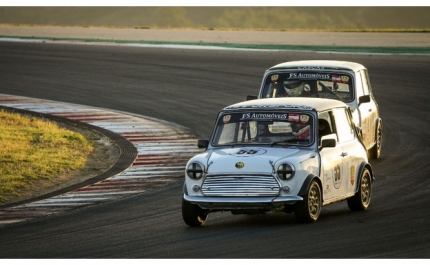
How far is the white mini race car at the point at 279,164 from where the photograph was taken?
42.9ft

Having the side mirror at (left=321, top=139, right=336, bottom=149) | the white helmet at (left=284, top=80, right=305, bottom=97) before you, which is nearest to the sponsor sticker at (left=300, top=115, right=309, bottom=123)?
the side mirror at (left=321, top=139, right=336, bottom=149)

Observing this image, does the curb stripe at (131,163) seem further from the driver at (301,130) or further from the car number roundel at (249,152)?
the driver at (301,130)

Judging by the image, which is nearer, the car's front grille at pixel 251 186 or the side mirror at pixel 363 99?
the car's front grille at pixel 251 186

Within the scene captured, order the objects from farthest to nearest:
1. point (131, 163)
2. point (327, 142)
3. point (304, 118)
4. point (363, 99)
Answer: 1. point (131, 163)
2. point (363, 99)
3. point (304, 118)
4. point (327, 142)

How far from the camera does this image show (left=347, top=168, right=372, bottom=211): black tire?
14575 millimetres

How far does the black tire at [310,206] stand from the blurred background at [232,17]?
53.8 meters

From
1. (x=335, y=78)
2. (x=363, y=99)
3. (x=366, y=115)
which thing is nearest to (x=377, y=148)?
(x=366, y=115)

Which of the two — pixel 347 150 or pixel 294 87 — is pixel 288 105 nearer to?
pixel 347 150

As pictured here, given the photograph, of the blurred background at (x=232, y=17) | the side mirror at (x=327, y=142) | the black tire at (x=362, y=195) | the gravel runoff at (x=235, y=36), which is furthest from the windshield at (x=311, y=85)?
the blurred background at (x=232, y=17)

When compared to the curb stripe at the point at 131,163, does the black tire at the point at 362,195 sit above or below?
above

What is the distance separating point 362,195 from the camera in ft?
48.2

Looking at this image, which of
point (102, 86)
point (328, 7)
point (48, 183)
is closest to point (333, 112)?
point (48, 183)

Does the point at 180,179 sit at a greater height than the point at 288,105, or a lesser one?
lesser

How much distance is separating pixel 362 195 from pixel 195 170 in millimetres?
2618
